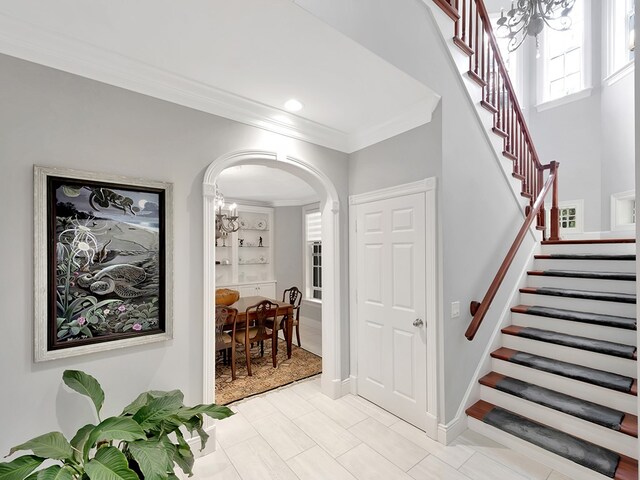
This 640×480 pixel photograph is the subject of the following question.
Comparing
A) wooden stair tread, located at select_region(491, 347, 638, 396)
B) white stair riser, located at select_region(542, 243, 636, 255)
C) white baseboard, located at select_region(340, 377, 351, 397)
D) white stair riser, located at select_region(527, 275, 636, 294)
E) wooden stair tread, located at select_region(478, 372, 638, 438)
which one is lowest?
white baseboard, located at select_region(340, 377, 351, 397)

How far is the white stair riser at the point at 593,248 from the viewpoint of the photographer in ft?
9.90

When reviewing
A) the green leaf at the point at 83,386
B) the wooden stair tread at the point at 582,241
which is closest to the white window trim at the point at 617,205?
the wooden stair tread at the point at 582,241

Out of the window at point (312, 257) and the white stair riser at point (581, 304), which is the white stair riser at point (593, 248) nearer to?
the white stair riser at point (581, 304)

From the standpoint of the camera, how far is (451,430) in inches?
90.7

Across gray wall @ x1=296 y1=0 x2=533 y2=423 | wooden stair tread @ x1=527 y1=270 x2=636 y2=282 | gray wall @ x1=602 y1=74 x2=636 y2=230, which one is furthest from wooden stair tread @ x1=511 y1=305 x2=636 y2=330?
gray wall @ x1=602 y1=74 x2=636 y2=230

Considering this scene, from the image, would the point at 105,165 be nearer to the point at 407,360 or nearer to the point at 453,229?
the point at 453,229

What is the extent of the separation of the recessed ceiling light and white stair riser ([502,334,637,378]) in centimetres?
290

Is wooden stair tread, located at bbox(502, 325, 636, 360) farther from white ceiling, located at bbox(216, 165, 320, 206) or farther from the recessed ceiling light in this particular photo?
white ceiling, located at bbox(216, 165, 320, 206)

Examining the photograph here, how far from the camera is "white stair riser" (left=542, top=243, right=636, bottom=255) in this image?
302cm

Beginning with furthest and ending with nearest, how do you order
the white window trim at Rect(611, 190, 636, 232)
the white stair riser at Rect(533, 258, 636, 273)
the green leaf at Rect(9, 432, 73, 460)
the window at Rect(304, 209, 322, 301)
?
the window at Rect(304, 209, 322, 301) < the white window trim at Rect(611, 190, 636, 232) < the white stair riser at Rect(533, 258, 636, 273) < the green leaf at Rect(9, 432, 73, 460)

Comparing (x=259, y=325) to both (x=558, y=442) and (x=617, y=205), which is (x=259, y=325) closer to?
(x=558, y=442)

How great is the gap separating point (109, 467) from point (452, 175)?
272 centimetres

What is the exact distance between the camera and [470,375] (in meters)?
2.56

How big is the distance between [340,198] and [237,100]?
135cm
